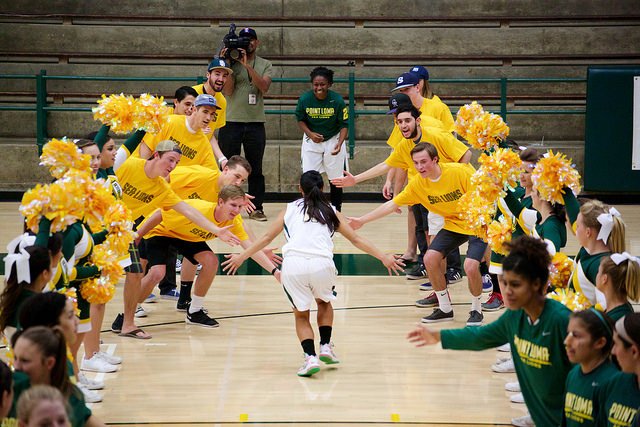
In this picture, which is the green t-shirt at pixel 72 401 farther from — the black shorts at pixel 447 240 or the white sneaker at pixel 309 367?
the black shorts at pixel 447 240

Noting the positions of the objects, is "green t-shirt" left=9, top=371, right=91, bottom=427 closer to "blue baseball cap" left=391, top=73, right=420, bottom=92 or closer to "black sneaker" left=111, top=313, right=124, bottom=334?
"black sneaker" left=111, top=313, right=124, bottom=334

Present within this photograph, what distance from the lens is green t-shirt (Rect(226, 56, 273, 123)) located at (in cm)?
1198

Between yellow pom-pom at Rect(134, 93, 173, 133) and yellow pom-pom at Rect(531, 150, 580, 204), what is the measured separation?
2.67m

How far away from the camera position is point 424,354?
6770 mm

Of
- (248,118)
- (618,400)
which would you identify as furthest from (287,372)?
(248,118)

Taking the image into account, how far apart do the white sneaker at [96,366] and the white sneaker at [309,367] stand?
1272 millimetres

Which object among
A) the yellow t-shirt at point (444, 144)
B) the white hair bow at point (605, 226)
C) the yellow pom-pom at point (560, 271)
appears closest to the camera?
the white hair bow at point (605, 226)

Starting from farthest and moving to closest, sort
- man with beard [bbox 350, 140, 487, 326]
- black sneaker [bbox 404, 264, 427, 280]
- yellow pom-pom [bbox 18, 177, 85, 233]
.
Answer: black sneaker [bbox 404, 264, 427, 280]
man with beard [bbox 350, 140, 487, 326]
yellow pom-pom [bbox 18, 177, 85, 233]

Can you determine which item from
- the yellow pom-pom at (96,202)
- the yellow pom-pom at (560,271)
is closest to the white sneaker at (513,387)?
the yellow pom-pom at (560,271)

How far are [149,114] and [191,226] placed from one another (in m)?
1.27

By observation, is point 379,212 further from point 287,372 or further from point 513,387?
point 513,387

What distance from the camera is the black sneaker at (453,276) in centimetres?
895

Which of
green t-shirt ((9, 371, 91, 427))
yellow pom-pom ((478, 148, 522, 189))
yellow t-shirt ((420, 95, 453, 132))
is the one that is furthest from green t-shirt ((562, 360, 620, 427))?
yellow t-shirt ((420, 95, 453, 132))

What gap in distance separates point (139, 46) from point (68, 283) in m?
10.3
